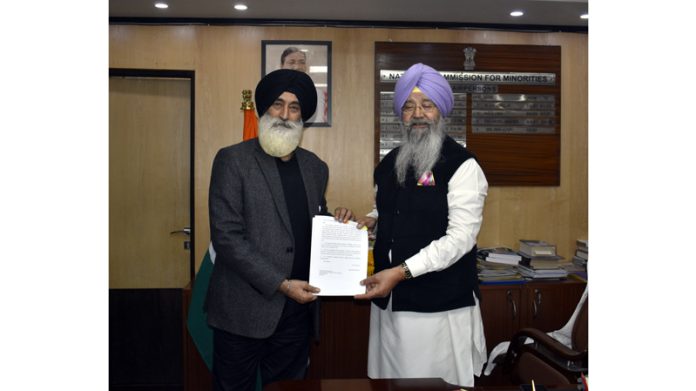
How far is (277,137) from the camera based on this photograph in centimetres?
224

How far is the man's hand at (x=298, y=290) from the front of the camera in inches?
84.3

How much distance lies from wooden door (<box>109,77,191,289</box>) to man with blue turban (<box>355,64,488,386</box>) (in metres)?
2.29

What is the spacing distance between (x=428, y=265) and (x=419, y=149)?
0.51 metres

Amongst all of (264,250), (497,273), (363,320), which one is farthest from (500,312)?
(264,250)

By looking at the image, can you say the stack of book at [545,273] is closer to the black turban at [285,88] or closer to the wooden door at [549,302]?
the wooden door at [549,302]

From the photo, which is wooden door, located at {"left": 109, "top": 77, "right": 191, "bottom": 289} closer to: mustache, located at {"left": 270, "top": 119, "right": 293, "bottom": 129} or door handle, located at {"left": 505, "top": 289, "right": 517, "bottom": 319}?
mustache, located at {"left": 270, "top": 119, "right": 293, "bottom": 129}

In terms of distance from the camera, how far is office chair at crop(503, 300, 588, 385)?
2275mm

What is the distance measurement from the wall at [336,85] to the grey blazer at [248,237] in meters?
1.78

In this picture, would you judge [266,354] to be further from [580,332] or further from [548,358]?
[580,332]

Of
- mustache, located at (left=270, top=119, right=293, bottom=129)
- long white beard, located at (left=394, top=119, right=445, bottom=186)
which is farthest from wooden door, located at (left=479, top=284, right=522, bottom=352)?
mustache, located at (left=270, top=119, right=293, bottom=129)

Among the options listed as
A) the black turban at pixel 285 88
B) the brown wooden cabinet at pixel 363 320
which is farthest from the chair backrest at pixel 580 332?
the black turban at pixel 285 88
